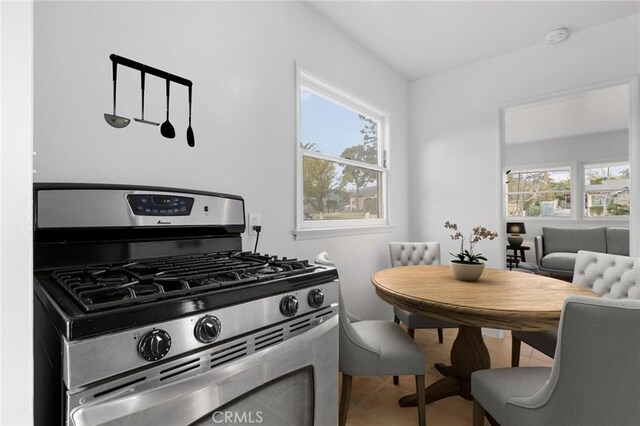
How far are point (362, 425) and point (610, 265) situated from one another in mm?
1822

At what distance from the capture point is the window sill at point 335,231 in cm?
215

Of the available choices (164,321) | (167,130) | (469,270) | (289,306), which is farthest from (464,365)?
(167,130)

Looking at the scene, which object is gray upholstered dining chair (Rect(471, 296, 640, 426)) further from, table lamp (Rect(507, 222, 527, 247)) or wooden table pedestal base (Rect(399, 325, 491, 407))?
table lamp (Rect(507, 222, 527, 247))

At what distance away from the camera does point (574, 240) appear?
203 inches

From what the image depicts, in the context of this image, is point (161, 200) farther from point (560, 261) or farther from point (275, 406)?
point (560, 261)

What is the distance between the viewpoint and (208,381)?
765 mm

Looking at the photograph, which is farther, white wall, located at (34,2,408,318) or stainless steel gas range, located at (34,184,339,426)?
white wall, located at (34,2,408,318)

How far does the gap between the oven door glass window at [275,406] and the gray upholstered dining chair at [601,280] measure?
1.48 m

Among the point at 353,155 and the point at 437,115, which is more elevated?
the point at 437,115

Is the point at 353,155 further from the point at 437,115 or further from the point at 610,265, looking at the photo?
the point at 610,265

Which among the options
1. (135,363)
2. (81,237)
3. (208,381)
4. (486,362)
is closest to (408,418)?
(486,362)

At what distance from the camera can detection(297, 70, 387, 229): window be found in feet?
7.79

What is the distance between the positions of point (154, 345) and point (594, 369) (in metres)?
1.25

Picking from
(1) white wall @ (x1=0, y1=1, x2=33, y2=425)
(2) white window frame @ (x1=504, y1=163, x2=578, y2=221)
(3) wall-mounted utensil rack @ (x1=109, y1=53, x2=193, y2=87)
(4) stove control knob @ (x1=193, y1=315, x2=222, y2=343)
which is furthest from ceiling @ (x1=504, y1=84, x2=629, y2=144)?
(1) white wall @ (x1=0, y1=1, x2=33, y2=425)
